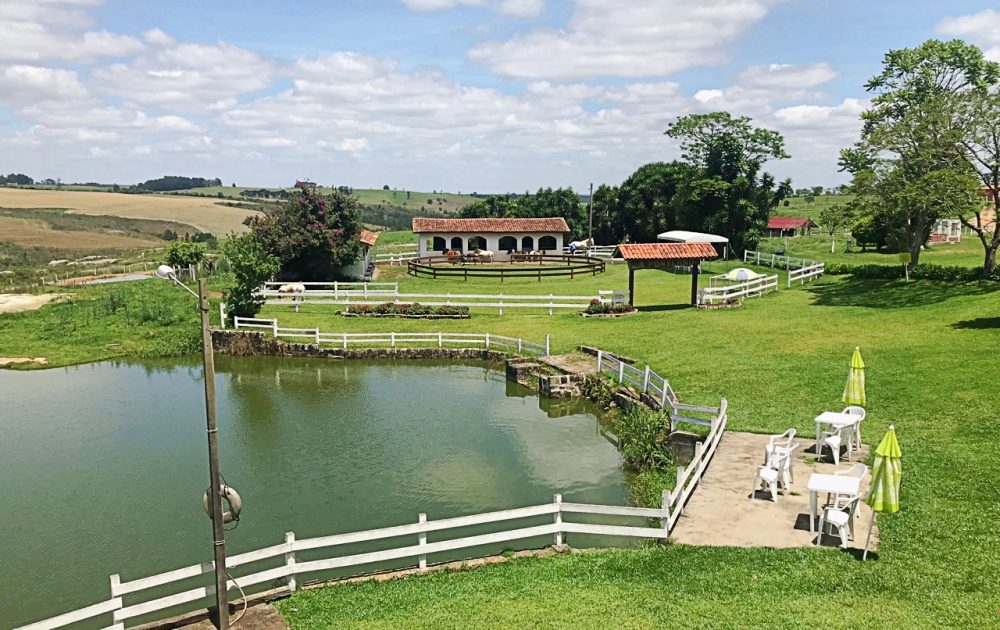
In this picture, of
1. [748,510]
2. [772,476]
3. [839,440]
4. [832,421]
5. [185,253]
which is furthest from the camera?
[185,253]

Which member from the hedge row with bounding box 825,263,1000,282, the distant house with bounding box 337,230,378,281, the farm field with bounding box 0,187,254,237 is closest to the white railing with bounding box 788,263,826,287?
the hedge row with bounding box 825,263,1000,282

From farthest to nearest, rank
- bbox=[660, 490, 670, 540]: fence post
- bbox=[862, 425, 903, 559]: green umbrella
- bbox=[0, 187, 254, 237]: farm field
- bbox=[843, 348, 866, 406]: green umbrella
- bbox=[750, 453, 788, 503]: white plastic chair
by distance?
1. bbox=[0, 187, 254, 237]: farm field
2. bbox=[843, 348, 866, 406]: green umbrella
3. bbox=[750, 453, 788, 503]: white plastic chair
4. bbox=[660, 490, 670, 540]: fence post
5. bbox=[862, 425, 903, 559]: green umbrella

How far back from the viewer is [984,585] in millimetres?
8750

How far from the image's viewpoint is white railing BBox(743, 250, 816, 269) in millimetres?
41603

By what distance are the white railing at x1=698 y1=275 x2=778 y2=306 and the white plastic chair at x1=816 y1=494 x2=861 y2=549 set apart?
20.8 metres

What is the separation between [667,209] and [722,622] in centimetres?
5115

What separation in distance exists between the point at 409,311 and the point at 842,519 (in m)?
25.2

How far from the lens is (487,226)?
5416 cm

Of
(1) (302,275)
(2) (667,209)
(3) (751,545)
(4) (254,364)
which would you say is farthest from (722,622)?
(2) (667,209)

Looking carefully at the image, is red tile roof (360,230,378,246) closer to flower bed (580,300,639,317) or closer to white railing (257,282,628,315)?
white railing (257,282,628,315)

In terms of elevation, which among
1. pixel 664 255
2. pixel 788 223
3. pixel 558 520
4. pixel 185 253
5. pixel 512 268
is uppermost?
pixel 788 223

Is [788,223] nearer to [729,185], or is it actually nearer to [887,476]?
[729,185]

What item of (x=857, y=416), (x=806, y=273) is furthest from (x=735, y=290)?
(x=857, y=416)

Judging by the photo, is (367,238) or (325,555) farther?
(367,238)
